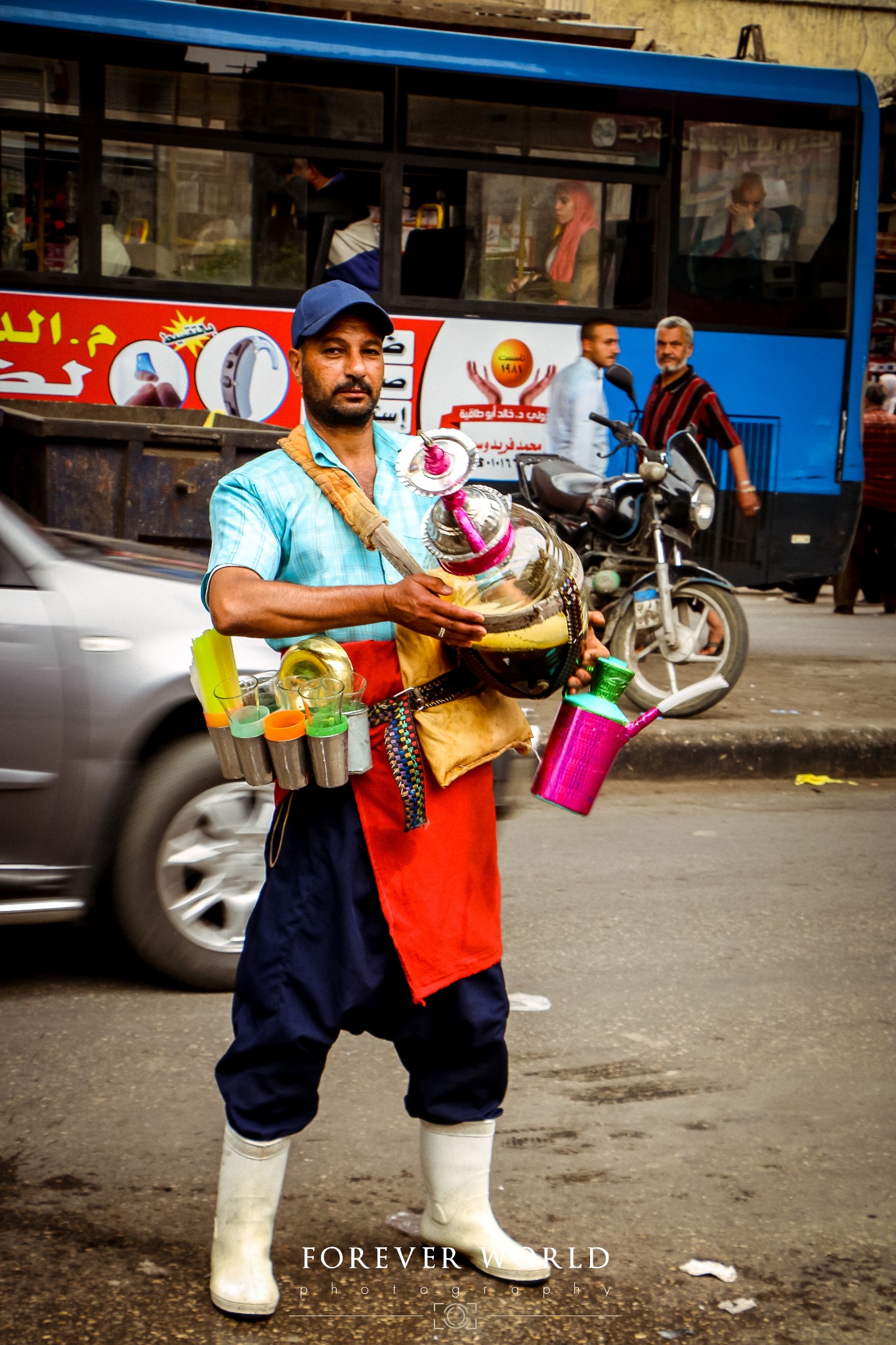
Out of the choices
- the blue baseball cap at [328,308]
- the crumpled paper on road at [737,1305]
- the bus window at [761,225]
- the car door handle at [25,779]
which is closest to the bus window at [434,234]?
the bus window at [761,225]

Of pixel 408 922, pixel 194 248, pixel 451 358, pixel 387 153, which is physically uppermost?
pixel 387 153

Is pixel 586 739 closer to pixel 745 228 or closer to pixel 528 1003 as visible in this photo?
pixel 528 1003

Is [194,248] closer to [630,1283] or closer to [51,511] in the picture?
[51,511]

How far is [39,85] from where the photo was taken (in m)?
8.70

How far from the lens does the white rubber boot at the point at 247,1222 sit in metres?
2.56

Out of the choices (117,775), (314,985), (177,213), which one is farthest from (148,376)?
(314,985)

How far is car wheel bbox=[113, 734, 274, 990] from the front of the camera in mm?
4078

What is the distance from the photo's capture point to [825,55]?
2038 cm

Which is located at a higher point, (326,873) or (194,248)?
(194,248)

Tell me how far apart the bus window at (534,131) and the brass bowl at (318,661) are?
7.44 m

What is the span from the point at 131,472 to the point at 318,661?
4.83m

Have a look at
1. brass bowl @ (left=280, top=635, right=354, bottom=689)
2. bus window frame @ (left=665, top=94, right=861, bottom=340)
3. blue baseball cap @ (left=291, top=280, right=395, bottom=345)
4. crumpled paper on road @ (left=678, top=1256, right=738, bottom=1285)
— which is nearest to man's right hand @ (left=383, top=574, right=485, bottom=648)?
brass bowl @ (left=280, top=635, right=354, bottom=689)

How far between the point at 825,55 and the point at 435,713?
20.4 metres

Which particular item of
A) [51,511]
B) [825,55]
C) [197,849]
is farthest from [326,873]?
[825,55]
